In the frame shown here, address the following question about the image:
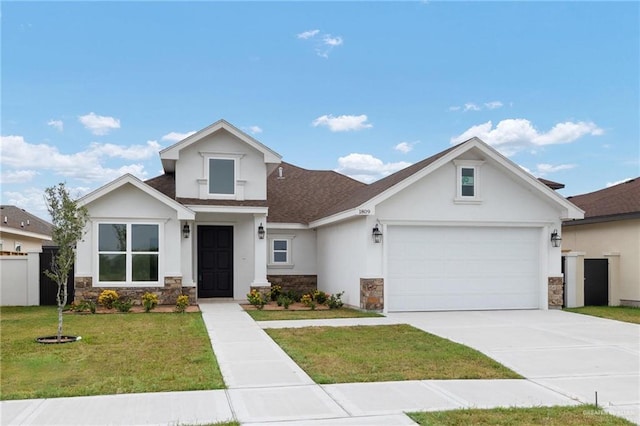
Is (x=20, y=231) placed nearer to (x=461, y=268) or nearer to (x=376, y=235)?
(x=376, y=235)

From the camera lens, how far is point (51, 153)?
21.2 metres

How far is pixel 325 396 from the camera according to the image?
6.76 metres

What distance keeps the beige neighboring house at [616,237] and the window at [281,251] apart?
10077 millimetres

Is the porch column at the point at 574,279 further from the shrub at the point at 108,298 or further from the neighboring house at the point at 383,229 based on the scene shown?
the shrub at the point at 108,298

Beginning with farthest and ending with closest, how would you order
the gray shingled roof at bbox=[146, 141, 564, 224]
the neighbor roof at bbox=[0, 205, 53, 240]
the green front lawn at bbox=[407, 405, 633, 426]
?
the neighbor roof at bbox=[0, 205, 53, 240] → the gray shingled roof at bbox=[146, 141, 564, 224] → the green front lawn at bbox=[407, 405, 633, 426]

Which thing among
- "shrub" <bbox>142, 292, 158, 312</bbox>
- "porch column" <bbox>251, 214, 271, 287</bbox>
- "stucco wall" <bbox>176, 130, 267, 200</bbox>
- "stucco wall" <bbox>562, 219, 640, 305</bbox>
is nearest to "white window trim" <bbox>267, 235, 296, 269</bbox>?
"porch column" <bbox>251, 214, 271, 287</bbox>

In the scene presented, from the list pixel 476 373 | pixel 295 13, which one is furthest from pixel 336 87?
pixel 476 373

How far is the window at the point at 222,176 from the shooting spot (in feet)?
60.0

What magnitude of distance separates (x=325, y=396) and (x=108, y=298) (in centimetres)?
1064

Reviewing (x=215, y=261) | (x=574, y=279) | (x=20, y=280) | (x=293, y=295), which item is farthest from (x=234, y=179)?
(x=574, y=279)

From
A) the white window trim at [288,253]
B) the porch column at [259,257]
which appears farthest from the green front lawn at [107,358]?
the white window trim at [288,253]

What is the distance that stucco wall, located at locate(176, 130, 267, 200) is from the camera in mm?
18047

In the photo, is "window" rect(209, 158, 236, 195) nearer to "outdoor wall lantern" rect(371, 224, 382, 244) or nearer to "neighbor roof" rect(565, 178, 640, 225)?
"outdoor wall lantern" rect(371, 224, 382, 244)

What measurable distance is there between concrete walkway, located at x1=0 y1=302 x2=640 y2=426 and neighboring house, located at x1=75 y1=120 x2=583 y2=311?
17.6ft
